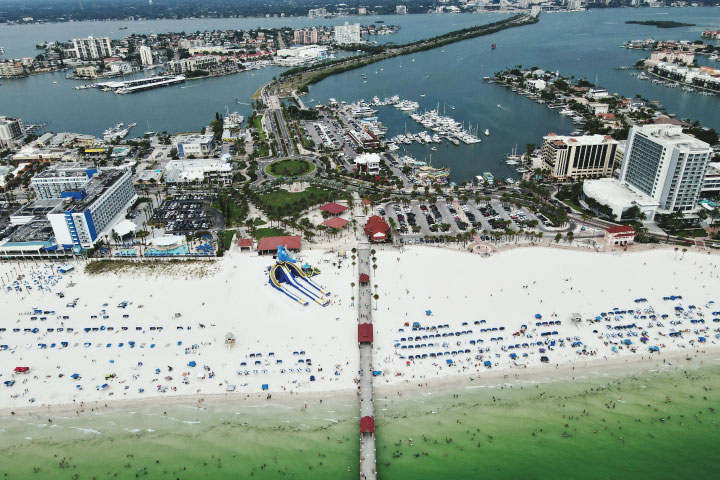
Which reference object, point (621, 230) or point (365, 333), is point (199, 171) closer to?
point (365, 333)

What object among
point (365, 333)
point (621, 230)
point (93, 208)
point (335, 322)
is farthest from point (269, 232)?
point (621, 230)

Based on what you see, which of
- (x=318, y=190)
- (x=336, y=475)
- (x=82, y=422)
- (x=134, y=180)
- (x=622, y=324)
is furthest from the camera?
(x=134, y=180)

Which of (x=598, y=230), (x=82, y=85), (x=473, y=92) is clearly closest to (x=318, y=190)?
(x=598, y=230)

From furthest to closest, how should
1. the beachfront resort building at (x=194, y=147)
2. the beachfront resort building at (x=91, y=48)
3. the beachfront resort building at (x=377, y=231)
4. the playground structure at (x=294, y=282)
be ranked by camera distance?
the beachfront resort building at (x=91, y=48)
the beachfront resort building at (x=194, y=147)
the beachfront resort building at (x=377, y=231)
the playground structure at (x=294, y=282)

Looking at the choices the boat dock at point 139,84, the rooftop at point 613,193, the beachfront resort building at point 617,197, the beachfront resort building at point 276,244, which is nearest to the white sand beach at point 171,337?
the beachfront resort building at point 276,244

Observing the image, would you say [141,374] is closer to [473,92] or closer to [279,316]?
[279,316]

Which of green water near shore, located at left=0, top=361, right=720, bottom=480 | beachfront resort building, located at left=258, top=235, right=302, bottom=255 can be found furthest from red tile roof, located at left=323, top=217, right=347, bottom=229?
green water near shore, located at left=0, top=361, right=720, bottom=480

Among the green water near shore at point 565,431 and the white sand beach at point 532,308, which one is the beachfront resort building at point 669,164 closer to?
the white sand beach at point 532,308
